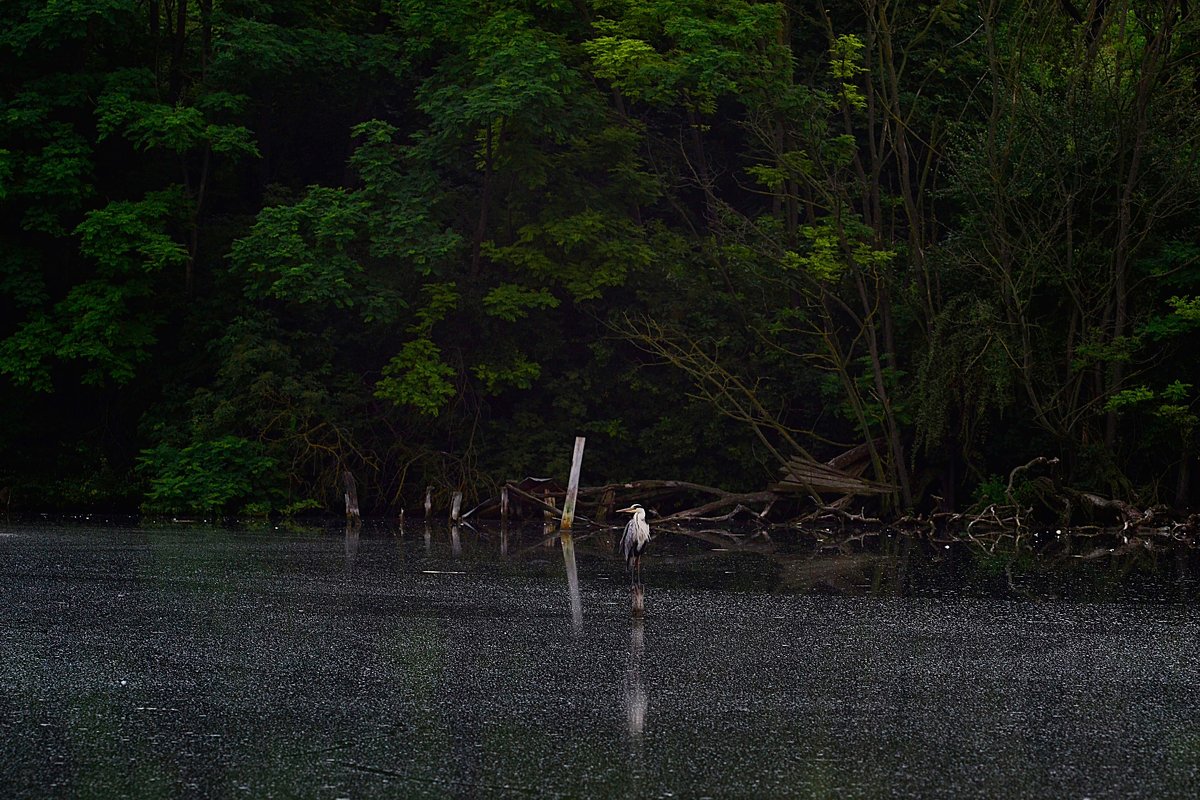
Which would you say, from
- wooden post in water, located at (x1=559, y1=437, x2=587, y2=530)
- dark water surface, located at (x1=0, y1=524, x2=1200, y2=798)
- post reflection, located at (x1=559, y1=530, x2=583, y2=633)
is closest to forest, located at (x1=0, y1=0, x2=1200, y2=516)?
wooden post in water, located at (x1=559, y1=437, x2=587, y2=530)

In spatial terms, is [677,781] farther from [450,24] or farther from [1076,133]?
[450,24]

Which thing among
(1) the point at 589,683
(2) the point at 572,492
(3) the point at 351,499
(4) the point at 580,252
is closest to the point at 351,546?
(2) the point at 572,492

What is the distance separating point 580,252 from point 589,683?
20.0m

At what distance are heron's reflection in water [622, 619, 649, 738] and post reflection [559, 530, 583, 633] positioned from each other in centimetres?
70

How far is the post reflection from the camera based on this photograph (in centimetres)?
1208

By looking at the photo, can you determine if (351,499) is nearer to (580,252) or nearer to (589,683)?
(580,252)

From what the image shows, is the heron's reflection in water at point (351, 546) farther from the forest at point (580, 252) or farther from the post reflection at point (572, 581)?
the forest at point (580, 252)

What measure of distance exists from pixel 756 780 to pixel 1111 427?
18.9 m

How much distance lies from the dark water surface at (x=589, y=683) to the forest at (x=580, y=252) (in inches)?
356

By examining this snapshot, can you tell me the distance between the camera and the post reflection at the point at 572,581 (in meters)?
12.1

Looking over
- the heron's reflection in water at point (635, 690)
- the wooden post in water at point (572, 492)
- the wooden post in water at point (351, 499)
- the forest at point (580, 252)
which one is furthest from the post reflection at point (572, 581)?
the forest at point (580, 252)

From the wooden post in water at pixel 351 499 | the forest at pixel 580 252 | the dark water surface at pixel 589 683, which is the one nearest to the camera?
the dark water surface at pixel 589 683

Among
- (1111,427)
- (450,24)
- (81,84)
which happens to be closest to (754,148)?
(450,24)

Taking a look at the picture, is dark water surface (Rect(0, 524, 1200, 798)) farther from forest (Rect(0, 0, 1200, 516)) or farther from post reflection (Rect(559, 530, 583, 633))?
forest (Rect(0, 0, 1200, 516))
